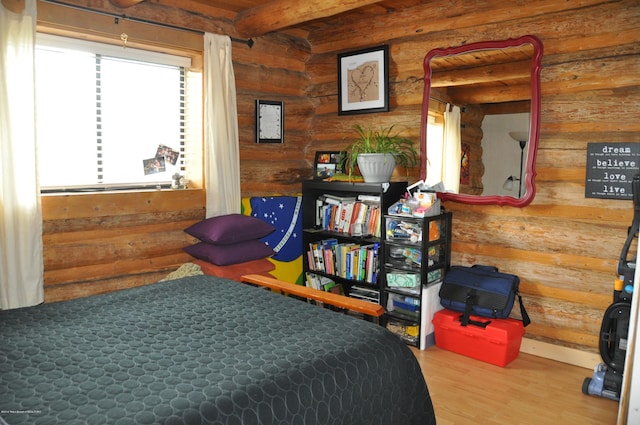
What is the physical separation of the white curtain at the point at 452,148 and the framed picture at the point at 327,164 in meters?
0.91

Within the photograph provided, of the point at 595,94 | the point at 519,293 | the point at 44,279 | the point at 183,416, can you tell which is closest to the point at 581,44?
the point at 595,94

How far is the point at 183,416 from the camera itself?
128 cm

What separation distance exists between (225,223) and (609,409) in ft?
8.24

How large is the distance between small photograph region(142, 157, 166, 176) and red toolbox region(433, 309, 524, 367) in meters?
2.23

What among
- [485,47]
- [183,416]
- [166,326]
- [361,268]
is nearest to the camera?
[183,416]

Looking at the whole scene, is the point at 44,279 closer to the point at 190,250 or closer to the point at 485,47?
the point at 190,250

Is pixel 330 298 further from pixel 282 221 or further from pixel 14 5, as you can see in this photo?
pixel 14 5

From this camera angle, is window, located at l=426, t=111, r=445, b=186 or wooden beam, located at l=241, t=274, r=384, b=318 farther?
window, located at l=426, t=111, r=445, b=186

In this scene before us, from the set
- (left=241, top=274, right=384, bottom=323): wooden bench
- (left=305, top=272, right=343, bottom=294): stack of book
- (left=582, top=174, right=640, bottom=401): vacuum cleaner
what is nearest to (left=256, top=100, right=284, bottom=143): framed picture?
(left=305, top=272, right=343, bottom=294): stack of book

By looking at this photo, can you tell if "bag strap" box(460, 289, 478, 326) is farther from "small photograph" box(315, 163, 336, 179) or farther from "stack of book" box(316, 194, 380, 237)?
"small photograph" box(315, 163, 336, 179)

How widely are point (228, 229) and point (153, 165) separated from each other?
30.3 inches

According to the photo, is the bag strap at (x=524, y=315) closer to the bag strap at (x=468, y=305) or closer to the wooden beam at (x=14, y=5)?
the bag strap at (x=468, y=305)

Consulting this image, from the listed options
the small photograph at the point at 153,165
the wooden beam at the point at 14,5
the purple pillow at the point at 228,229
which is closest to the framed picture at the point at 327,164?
the purple pillow at the point at 228,229

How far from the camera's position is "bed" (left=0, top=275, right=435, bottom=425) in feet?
4.39
